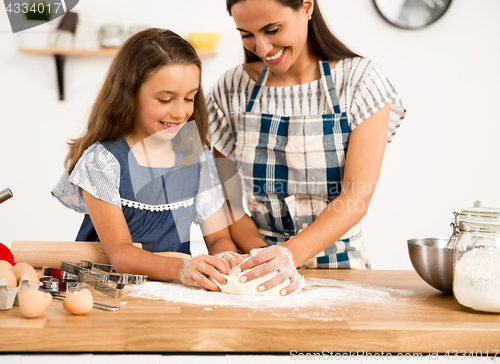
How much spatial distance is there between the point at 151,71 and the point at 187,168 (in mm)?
277

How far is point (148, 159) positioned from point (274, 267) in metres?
0.49

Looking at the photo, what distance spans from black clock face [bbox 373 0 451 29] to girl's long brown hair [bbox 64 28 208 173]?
204 cm

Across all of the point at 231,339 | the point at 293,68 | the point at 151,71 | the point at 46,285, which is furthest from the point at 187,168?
the point at 231,339

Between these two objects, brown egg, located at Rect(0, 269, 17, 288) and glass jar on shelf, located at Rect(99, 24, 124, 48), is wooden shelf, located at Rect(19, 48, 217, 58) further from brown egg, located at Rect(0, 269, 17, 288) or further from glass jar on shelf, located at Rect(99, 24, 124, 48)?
brown egg, located at Rect(0, 269, 17, 288)

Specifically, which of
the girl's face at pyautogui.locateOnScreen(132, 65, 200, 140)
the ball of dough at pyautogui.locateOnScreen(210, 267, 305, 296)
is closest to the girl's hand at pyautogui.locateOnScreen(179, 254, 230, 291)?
the ball of dough at pyautogui.locateOnScreen(210, 267, 305, 296)

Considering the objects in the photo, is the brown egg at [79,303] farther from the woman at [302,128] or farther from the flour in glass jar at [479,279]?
the flour in glass jar at [479,279]

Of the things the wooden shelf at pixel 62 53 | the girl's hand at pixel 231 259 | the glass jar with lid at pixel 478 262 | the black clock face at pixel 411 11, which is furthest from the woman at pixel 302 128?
the black clock face at pixel 411 11

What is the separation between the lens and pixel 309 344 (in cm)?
66

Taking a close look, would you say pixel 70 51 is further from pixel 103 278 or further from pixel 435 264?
pixel 435 264

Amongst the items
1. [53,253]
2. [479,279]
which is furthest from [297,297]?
[53,253]

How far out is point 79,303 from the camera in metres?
0.69

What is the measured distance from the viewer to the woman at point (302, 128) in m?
1.09

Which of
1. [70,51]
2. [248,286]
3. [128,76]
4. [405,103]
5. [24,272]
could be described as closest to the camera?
[24,272]

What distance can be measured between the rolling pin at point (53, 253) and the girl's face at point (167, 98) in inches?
12.7
